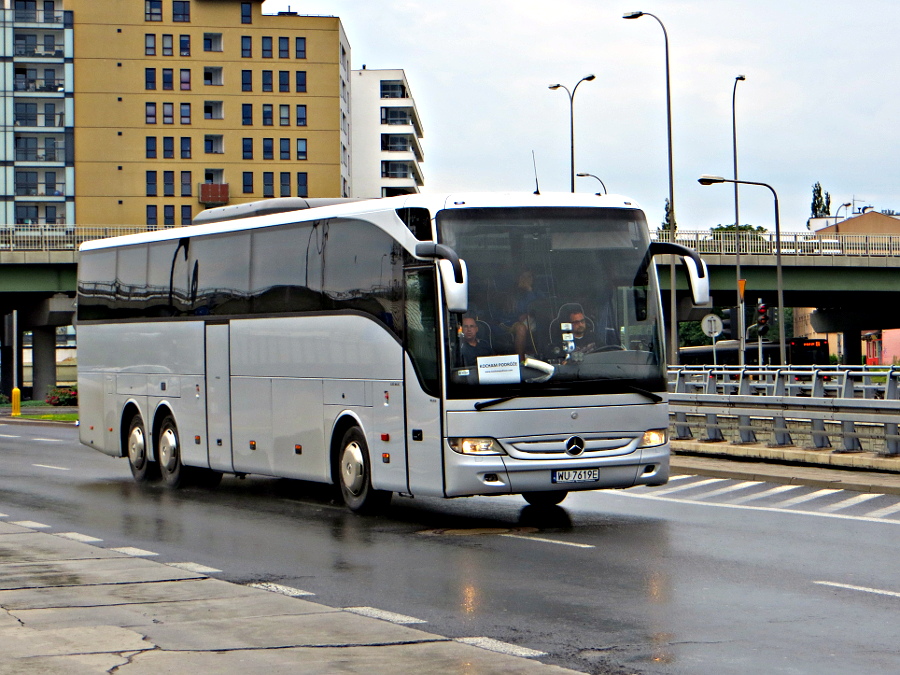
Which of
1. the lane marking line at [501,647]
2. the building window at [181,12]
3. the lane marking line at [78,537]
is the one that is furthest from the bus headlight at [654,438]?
the building window at [181,12]

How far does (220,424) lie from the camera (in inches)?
696

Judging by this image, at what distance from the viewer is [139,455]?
65.6 ft

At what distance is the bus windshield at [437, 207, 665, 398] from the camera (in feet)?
42.7

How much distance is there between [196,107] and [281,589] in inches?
4008

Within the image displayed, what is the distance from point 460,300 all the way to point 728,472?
25.4 ft

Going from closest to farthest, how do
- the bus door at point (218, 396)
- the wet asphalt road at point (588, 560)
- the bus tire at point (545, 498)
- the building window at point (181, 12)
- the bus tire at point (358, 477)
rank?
the wet asphalt road at point (588, 560) → the bus tire at point (358, 477) → the bus tire at point (545, 498) → the bus door at point (218, 396) → the building window at point (181, 12)

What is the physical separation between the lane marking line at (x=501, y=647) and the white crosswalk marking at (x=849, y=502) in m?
7.99

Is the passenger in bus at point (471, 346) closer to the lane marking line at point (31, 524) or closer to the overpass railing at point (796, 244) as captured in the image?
the lane marking line at point (31, 524)

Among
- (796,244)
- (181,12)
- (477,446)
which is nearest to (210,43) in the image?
(181,12)

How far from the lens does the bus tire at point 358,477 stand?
14617mm

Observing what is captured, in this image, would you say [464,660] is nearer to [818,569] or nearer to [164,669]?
[164,669]

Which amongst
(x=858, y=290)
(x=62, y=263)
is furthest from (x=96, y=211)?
(x=858, y=290)

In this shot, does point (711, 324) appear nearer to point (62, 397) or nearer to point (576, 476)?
point (62, 397)

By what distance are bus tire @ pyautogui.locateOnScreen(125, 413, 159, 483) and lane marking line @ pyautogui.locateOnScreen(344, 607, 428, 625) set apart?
37.5ft
